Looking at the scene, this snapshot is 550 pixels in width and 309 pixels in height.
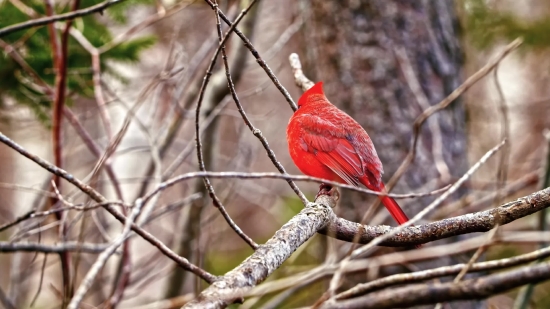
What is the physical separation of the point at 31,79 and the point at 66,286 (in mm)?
1752

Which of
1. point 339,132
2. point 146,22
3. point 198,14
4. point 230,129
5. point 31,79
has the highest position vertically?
point 198,14

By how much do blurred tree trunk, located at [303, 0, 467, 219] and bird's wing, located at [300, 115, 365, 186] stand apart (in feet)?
4.20

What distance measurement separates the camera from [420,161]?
13.1 ft

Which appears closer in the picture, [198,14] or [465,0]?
[465,0]

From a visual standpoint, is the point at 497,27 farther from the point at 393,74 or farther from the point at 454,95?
the point at 454,95

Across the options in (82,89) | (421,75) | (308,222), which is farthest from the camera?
(421,75)

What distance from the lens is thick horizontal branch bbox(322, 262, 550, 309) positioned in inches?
35.9

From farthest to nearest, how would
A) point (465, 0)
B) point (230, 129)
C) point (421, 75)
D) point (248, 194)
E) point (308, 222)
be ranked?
point (230, 129), point (248, 194), point (465, 0), point (421, 75), point (308, 222)

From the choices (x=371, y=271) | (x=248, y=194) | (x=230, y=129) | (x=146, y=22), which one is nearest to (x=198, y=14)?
(x=230, y=129)

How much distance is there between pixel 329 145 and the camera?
2768 millimetres

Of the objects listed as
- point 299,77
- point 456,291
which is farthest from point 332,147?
point 456,291

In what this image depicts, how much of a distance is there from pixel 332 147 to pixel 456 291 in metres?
1.85

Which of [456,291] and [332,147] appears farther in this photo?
[332,147]

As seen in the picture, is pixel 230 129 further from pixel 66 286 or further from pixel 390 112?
pixel 66 286
